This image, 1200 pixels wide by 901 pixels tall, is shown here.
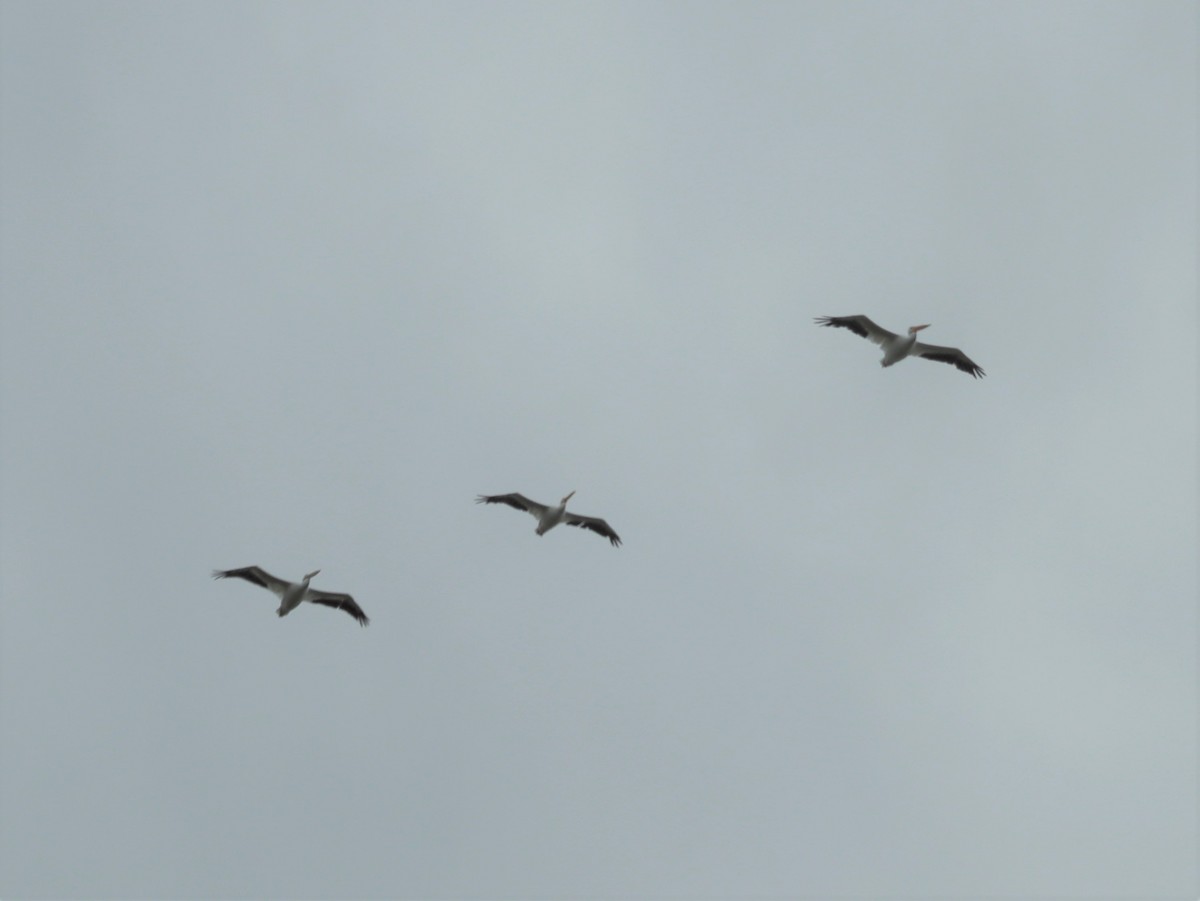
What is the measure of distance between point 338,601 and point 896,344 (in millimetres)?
23669

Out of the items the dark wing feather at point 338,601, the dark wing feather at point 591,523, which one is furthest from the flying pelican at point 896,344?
the dark wing feather at point 338,601

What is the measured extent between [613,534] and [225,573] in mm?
15382

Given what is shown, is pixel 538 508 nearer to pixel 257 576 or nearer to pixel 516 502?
pixel 516 502

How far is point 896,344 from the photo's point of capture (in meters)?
50.9

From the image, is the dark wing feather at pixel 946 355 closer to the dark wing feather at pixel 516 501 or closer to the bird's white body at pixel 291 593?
the dark wing feather at pixel 516 501

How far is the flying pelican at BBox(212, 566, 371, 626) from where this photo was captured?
5012 centimetres

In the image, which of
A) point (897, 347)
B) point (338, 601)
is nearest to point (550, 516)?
point (338, 601)

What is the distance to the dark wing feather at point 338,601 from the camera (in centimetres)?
5266

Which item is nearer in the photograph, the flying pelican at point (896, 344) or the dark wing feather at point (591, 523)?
the flying pelican at point (896, 344)

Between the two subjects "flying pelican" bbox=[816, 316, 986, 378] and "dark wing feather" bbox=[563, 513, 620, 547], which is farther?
"dark wing feather" bbox=[563, 513, 620, 547]

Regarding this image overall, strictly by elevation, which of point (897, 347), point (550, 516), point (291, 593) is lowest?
point (291, 593)

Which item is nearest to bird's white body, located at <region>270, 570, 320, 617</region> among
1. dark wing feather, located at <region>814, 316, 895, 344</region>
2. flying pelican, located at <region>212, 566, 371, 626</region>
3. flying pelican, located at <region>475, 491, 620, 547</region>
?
flying pelican, located at <region>212, 566, 371, 626</region>

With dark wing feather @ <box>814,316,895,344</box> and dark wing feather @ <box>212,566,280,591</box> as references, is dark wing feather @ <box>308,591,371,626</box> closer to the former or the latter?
dark wing feather @ <box>212,566,280,591</box>

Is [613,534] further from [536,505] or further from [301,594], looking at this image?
[301,594]
